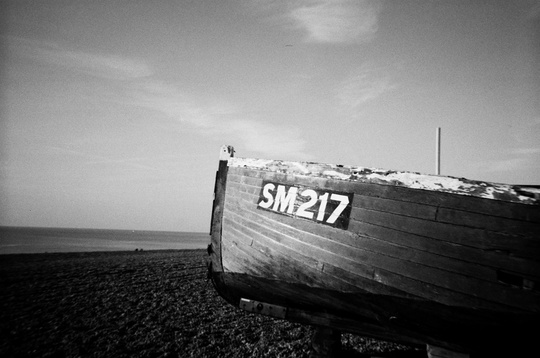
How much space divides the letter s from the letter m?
0.10 m

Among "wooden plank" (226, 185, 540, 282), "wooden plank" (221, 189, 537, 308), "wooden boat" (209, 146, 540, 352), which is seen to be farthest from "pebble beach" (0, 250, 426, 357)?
"wooden plank" (226, 185, 540, 282)

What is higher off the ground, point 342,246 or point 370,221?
point 370,221

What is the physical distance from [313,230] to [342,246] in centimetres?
40

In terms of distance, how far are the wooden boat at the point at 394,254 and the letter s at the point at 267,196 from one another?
0.02 m

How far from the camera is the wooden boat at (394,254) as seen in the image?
2303mm

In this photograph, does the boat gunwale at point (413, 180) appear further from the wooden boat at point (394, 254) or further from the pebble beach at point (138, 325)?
the pebble beach at point (138, 325)

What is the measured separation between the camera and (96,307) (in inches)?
311

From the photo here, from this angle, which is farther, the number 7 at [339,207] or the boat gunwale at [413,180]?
the number 7 at [339,207]

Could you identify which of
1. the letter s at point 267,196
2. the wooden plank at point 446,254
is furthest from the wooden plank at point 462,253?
the letter s at point 267,196

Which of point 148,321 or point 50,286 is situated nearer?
point 148,321

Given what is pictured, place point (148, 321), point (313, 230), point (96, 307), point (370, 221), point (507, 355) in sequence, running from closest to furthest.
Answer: point (507, 355) → point (370, 221) → point (313, 230) → point (148, 321) → point (96, 307)

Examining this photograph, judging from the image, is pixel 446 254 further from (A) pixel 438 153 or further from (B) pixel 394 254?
(A) pixel 438 153

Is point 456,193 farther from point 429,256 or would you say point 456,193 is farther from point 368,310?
point 368,310

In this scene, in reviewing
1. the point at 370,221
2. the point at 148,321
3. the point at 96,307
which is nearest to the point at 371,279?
the point at 370,221
